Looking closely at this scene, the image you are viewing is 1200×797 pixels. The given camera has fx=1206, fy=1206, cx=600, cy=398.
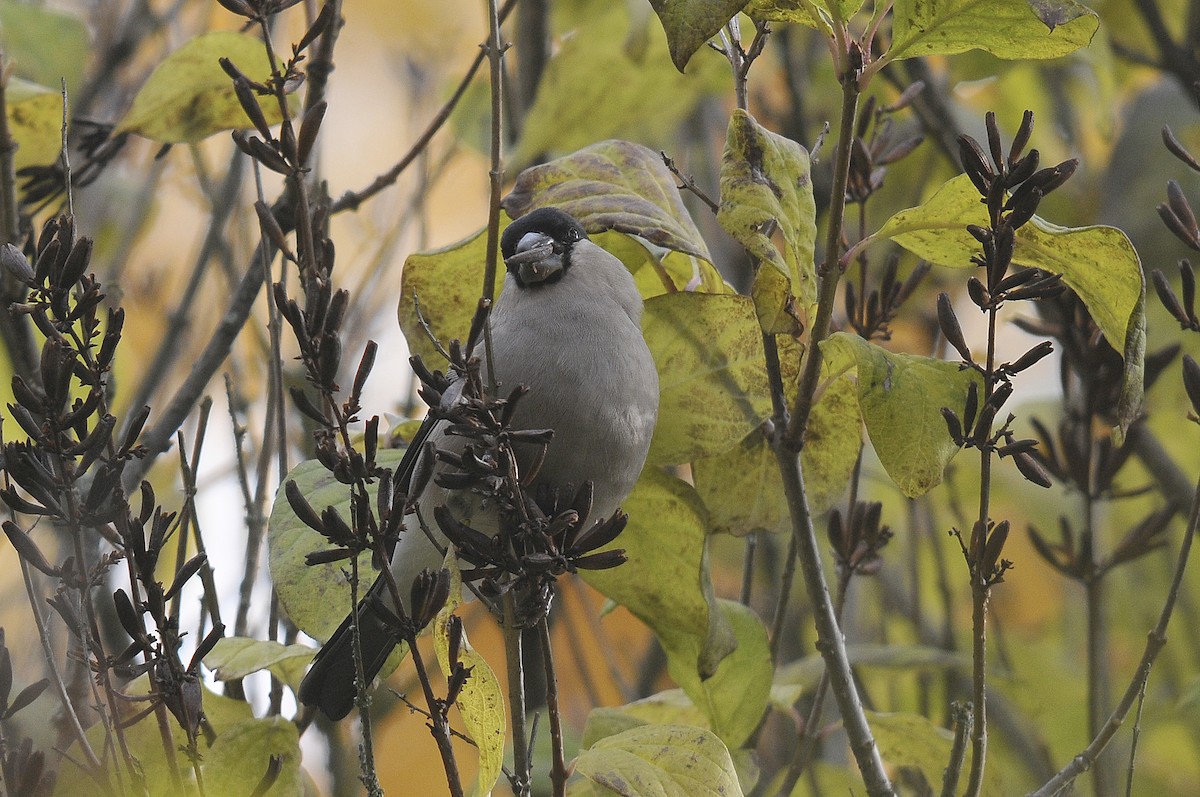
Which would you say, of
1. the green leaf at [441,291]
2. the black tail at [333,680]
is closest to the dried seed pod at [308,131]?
the green leaf at [441,291]

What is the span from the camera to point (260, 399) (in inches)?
129

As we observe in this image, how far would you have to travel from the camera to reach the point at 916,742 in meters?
1.70

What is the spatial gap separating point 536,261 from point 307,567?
688 mm

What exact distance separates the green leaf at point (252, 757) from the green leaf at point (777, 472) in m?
0.62

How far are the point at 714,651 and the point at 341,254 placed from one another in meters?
2.36

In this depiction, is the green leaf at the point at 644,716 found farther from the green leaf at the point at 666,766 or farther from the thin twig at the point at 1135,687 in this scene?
the thin twig at the point at 1135,687

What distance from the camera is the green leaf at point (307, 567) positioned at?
1448mm

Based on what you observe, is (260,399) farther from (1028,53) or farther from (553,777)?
(1028,53)

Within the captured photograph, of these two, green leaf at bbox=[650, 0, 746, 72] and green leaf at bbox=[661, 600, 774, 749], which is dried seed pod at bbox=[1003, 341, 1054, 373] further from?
green leaf at bbox=[661, 600, 774, 749]

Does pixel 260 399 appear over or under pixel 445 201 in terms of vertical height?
under

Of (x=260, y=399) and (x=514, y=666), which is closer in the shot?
(x=514, y=666)

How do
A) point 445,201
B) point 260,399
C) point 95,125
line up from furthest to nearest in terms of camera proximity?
point 445,201
point 260,399
point 95,125

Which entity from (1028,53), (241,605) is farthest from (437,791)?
(1028,53)

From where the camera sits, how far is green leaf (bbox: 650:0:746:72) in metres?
1.14
